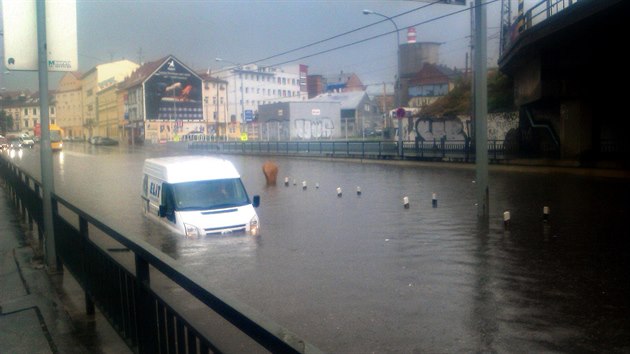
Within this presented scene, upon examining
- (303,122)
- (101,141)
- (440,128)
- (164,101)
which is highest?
(164,101)

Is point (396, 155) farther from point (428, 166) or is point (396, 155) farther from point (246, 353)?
point (246, 353)

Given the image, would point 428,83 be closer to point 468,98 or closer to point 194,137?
point 194,137

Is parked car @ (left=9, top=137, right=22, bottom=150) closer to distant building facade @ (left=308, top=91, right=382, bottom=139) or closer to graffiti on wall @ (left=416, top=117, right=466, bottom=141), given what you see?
distant building facade @ (left=308, top=91, right=382, bottom=139)

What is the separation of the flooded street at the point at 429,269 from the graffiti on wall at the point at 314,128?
5239 cm

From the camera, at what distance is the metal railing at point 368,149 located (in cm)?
3672

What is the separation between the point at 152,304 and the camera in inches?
163

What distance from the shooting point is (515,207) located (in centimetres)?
1805

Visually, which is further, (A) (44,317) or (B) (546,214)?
(B) (546,214)

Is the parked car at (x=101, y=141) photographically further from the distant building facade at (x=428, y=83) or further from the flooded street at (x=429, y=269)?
the flooded street at (x=429, y=269)

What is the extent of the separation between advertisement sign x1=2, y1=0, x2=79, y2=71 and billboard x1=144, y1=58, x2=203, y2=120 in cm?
7825

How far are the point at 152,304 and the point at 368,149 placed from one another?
4207 centimetres

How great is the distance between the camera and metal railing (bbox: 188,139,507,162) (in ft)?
120

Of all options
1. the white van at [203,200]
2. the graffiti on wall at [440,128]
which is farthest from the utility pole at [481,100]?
the graffiti on wall at [440,128]

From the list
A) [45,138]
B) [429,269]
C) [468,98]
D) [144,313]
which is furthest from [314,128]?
[144,313]
